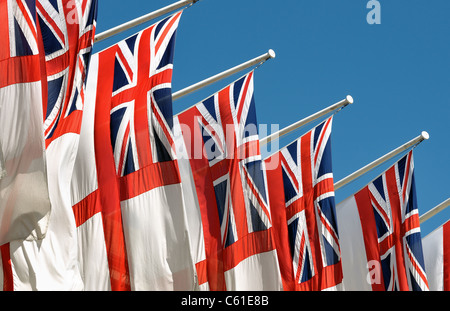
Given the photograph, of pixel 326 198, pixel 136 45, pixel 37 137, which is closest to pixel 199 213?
pixel 136 45

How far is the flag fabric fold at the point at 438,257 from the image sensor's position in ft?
94.6

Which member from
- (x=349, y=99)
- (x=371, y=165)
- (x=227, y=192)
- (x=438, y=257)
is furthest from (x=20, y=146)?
(x=438, y=257)

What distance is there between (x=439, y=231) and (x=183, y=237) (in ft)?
47.1

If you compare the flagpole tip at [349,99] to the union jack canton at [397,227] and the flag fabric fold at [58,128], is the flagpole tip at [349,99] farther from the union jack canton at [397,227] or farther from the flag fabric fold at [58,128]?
the flag fabric fold at [58,128]

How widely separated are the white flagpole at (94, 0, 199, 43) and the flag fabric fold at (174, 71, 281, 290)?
2.26 meters

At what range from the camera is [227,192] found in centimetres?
2111

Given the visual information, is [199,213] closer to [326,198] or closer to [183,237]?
[183,237]

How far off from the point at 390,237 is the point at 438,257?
4.30 metres

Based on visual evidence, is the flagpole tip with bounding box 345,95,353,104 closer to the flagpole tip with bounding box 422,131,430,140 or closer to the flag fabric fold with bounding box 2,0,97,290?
the flagpole tip with bounding box 422,131,430,140

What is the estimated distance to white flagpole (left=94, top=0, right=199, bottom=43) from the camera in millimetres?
19750

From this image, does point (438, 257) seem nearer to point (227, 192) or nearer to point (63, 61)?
point (227, 192)

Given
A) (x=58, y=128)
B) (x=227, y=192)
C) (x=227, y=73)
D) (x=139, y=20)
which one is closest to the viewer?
(x=58, y=128)

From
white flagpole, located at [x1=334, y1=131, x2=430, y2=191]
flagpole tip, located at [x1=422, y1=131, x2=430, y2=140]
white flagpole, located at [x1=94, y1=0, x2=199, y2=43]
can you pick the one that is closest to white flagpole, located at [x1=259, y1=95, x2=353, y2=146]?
white flagpole, located at [x1=334, y1=131, x2=430, y2=191]
